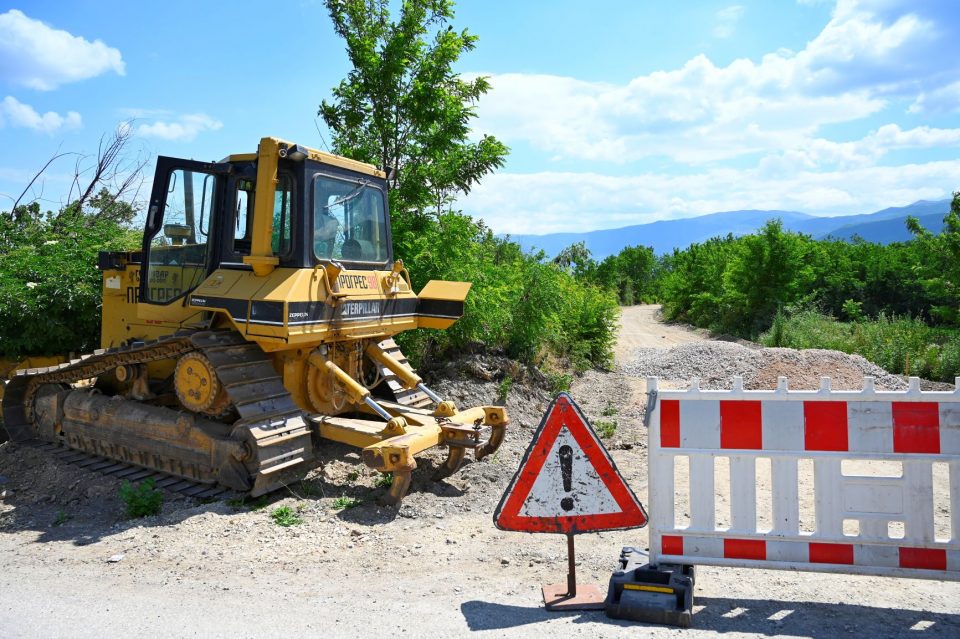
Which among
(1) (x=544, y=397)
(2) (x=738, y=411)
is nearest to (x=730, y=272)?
(1) (x=544, y=397)

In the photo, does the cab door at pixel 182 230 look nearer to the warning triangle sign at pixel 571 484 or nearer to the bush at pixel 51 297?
the bush at pixel 51 297

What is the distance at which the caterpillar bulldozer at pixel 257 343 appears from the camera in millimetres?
6285

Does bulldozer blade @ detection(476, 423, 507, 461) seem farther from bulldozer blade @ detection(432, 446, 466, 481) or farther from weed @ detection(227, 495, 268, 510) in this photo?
weed @ detection(227, 495, 268, 510)

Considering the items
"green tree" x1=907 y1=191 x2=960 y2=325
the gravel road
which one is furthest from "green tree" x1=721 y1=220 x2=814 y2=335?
the gravel road

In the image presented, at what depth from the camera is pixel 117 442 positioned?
7.29 metres

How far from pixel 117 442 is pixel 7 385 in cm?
218

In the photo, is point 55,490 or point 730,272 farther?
point 730,272

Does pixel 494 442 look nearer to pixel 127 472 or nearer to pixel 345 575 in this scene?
pixel 345 575

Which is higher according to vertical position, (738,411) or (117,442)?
(738,411)

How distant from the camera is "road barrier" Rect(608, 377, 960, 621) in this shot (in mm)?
3861

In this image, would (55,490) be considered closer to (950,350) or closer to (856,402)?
(856,402)

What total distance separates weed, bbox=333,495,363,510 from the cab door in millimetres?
2661

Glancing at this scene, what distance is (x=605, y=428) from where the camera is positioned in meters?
9.01

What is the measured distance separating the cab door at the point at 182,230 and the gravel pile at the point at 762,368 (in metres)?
8.93
